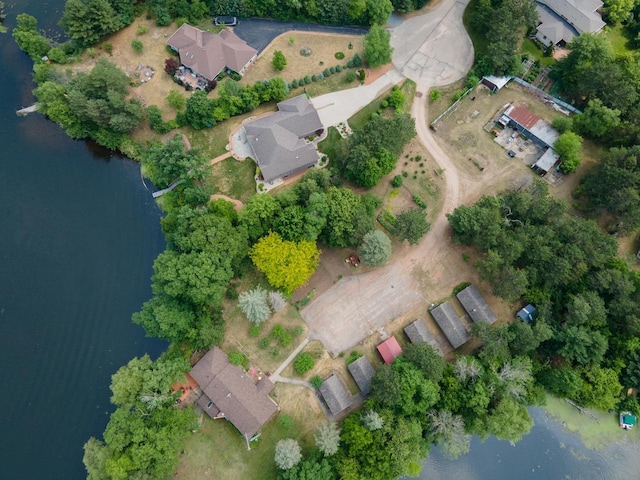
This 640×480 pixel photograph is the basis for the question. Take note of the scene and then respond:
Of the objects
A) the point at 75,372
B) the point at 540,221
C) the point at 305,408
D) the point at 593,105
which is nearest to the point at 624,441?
the point at 540,221

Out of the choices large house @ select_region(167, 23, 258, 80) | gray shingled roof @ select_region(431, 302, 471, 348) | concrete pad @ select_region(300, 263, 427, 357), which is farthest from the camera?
large house @ select_region(167, 23, 258, 80)

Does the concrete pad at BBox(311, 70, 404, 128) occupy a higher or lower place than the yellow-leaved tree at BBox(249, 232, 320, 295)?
higher

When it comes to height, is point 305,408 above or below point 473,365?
below

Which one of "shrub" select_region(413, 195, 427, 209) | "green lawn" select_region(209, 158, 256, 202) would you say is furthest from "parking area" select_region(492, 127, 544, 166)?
"green lawn" select_region(209, 158, 256, 202)

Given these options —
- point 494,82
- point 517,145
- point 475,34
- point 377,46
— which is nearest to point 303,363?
point 517,145

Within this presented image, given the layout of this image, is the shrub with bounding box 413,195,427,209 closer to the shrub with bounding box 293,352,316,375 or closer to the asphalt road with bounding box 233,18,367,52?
the shrub with bounding box 293,352,316,375

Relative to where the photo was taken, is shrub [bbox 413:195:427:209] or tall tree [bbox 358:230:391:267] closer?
tall tree [bbox 358:230:391:267]

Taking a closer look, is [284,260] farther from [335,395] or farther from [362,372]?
[335,395]

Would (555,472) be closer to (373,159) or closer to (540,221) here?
(540,221)
